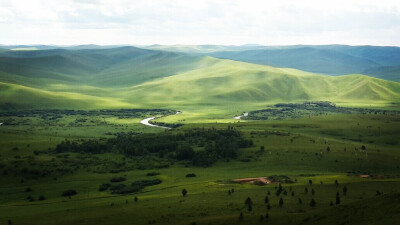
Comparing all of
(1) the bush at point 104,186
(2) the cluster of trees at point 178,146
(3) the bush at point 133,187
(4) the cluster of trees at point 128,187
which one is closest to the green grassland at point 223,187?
(1) the bush at point 104,186

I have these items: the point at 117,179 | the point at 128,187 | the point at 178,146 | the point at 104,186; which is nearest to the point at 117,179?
the point at 117,179

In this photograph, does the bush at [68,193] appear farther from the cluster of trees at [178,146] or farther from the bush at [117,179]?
the cluster of trees at [178,146]

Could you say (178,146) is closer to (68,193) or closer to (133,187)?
(133,187)

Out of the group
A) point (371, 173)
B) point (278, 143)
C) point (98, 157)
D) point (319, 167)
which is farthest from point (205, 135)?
point (371, 173)

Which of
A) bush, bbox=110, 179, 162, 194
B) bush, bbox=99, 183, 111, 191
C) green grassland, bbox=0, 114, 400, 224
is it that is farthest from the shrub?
bush, bbox=110, 179, 162, 194

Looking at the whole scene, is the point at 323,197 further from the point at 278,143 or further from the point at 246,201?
the point at 278,143

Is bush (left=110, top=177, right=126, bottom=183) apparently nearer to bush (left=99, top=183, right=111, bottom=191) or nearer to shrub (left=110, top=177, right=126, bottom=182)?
shrub (left=110, top=177, right=126, bottom=182)

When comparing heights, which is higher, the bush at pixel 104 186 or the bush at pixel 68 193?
the bush at pixel 104 186

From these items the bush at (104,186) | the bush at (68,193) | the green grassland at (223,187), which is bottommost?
the bush at (68,193)

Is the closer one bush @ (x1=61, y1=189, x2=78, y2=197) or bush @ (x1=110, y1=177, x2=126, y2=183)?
bush @ (x1=61, y1=189, x2=78, y2=197)
